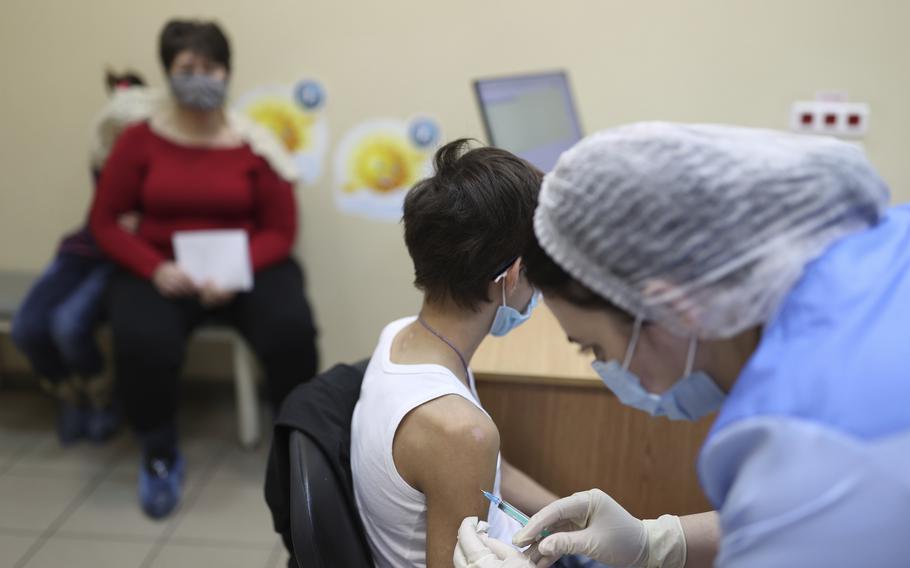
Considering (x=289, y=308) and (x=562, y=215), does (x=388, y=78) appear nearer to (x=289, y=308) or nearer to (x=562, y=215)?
(x=289, y=308)

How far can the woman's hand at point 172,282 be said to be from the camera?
2.42 metres

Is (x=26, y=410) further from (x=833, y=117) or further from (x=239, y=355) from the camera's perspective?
(x=833, y=117)

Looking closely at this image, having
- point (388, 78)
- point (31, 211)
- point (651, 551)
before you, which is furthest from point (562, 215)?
point (31, 211)

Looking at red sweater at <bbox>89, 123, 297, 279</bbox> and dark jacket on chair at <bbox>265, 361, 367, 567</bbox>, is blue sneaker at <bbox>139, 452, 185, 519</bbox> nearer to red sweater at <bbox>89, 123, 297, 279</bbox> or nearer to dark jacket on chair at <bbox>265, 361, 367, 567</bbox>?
red sweater at <bbox>89, 123, 297, 279</bbox>

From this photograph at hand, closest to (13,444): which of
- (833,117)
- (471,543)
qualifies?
(471,543)

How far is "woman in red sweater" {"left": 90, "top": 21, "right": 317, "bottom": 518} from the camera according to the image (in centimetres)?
234

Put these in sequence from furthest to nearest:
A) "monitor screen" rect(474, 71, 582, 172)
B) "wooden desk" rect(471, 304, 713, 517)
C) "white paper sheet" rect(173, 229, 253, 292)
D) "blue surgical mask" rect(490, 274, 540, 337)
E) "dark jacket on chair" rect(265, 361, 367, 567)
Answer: "white paper sheet" rect(173, 229, 253, 292), "monitor screen" rect(474, 71, 582, 172), "wooden desk" rect(471, 304, 713, 517), "blue surgical mask" rect(490, 274, 540, 337), "dark jacket on chair" rect(265, 361, 367, 567)

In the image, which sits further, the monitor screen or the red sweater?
the red sweater

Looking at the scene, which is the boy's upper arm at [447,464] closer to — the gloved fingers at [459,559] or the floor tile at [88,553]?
the gloved fingers at [459,559]

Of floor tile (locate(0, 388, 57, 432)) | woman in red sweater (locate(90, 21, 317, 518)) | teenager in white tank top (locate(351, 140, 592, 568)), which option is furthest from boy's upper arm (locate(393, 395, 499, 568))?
floor tile (locate(0, 388, 57, 432))

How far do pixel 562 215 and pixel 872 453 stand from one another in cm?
34

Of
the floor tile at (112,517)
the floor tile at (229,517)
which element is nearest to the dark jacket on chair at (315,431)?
the floor tile at (229,517)

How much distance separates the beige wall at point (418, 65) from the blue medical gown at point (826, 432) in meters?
2.02

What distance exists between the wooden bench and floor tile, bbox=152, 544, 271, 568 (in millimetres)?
569
